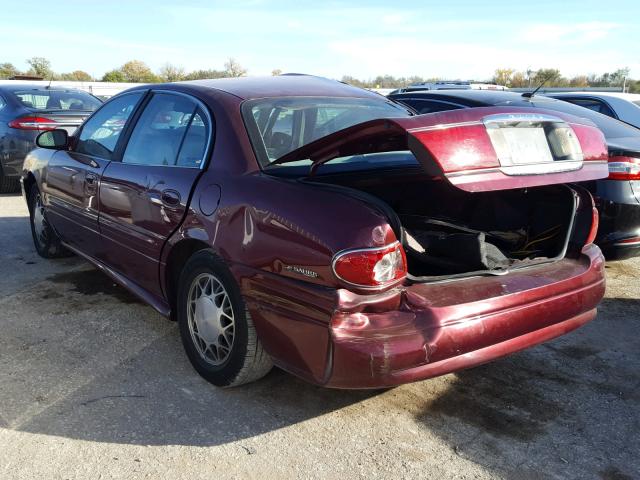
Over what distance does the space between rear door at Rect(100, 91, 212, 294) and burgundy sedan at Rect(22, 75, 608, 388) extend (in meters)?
0.01

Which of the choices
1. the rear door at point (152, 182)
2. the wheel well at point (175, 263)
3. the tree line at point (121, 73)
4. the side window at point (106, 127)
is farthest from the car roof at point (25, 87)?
the tree line at point (121, 73)

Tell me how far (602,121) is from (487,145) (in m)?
3.65

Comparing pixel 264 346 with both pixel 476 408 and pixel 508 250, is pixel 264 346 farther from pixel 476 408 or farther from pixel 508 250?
pixel 508 250

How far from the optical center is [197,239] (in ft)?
9.95

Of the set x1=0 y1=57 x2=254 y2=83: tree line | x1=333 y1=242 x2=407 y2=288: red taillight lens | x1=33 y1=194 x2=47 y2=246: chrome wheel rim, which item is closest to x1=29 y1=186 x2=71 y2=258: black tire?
x1=33 y1=194 x2=47 y2=246: chrome wheel rim

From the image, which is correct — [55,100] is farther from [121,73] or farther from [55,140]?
[121,73]

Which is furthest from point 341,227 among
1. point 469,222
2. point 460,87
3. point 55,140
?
point 460,87

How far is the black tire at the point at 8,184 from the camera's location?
29.4 ft

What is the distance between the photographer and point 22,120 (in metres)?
8.61

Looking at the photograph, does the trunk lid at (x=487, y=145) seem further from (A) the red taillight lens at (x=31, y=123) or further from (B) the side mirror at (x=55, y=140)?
(A) the red taillight lens at (x=31, y=123)

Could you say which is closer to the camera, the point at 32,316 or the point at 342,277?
the point at 342,277

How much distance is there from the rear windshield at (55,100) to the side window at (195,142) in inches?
254

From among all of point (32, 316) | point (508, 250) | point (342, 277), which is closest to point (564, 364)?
point (508, 250)

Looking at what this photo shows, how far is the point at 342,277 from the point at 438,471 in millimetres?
898
